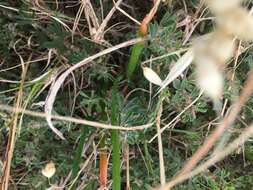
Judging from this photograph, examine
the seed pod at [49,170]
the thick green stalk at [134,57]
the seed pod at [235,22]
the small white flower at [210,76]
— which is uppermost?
the thick green stalk at [134,57]

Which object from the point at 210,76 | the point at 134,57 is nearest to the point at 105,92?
the point at 134,57

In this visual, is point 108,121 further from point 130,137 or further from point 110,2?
point 110,2

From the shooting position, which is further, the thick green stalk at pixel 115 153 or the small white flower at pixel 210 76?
the thick green stalk at pixel 115 153

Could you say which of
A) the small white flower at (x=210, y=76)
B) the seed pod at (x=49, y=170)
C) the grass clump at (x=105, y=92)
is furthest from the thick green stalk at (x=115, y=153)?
the small white flower at (x=210, y=76)

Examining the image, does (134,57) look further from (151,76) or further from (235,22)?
(235,22)

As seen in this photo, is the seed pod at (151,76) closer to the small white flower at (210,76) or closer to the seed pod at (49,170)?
the seed pod at (49,170)

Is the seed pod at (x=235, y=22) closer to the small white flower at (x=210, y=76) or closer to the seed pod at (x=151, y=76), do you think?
the small white flower at (x=210, y=76)

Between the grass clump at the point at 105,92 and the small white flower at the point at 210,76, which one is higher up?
the grass clump at the point at 105,92

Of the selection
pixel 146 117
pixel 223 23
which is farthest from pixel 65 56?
pixel 223 23
